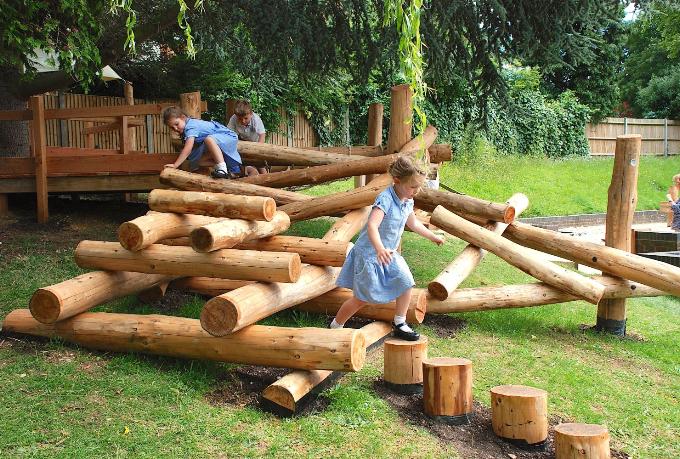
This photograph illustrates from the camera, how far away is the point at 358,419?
5246 millimetres

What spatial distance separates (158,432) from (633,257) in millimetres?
5789

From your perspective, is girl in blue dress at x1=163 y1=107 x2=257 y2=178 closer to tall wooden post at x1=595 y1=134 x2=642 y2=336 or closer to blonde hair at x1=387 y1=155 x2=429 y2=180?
blonde hair at x1=387 y1=155 x2=429 y2=180

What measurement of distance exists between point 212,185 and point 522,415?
15.4 feet

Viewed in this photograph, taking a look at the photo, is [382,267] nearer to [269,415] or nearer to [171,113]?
[269,415]

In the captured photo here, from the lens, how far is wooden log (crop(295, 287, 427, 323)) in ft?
22.8

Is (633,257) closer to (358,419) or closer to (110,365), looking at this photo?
(358,419)

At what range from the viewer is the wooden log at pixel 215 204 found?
6.43 meters

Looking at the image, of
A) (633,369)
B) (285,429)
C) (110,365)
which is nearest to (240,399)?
(285,429)

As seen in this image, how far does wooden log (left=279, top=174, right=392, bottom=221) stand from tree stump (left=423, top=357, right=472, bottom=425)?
3.13 metres

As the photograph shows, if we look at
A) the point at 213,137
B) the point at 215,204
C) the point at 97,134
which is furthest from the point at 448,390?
the point at 97,134

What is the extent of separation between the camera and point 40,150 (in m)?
10.1

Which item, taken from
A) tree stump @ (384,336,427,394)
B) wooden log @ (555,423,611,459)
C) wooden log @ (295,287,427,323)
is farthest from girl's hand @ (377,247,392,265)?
wooden log @ (555,423,611,459)

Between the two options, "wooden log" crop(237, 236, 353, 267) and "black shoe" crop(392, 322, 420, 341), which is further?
"wooden log" crop(237, 236, 353, 267)

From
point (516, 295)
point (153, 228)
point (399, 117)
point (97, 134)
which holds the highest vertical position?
point (399, 117)
